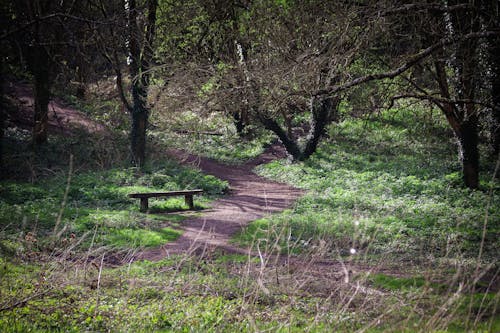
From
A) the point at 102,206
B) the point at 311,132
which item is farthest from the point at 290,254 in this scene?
the point at 311,132

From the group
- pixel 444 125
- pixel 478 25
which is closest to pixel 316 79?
pixel 478 25

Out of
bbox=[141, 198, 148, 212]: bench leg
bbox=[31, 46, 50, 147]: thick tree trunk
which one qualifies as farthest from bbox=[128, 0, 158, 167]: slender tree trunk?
bbox=[141, 198, 148, 212]: bench leg

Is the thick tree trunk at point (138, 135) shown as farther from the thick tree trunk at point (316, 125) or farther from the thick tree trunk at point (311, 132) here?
the thick tree trunk at point (316, 125)

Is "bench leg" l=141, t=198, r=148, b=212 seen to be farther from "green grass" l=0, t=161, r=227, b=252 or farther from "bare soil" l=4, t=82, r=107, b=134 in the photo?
"bare soil" l=4, t=82, r=107, b=134

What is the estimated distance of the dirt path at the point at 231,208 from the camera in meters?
9.53

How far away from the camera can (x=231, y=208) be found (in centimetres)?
1420

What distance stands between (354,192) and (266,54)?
200 inches

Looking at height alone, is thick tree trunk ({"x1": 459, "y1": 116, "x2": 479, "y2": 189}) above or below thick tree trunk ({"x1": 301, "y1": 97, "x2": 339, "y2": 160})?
below

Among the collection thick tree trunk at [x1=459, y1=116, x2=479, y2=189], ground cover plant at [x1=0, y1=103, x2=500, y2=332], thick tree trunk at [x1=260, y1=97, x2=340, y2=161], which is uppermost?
thick tree trunk at [x1=260, y1=97, x2=340, y2=161]

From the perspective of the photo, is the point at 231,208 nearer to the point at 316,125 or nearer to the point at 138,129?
the point at 138,129

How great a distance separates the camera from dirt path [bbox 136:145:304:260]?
9.53m

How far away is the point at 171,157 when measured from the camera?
21969 millimetres

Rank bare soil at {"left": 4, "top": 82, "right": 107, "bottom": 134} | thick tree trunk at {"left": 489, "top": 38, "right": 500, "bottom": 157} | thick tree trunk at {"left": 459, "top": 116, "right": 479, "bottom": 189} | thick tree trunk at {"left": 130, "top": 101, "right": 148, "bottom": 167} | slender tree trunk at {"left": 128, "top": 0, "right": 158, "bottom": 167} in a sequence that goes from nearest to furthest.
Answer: thick tree trunk at {"left": 489, "top": 38, "right": 500, "bottom": 157}
thick tree trunk at {"left": 459, "top": 116, "right": 479, "bottom": 189}
slender tree trunk at {"left": 128, "top": 0, "right": 158, "bottom": 167}
thick tree trunk at {"left": 130, "top": 101, "right": 148, "bottom": 167}
bare soil at {"left": 4, "top": 82, "right": 107, "bottom": 134}

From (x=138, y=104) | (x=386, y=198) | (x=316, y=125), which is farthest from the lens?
(x=316, y=125)
